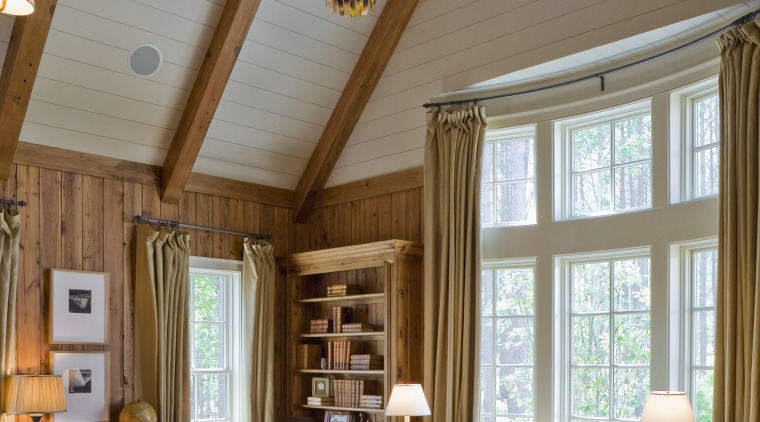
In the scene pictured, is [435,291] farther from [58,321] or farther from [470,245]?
[58,321]

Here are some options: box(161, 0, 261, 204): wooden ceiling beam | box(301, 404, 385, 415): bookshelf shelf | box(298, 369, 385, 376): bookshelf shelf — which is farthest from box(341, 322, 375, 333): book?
box(161, 0, 261, 204): wooden ceiling beam

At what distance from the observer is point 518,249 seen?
6.67 m

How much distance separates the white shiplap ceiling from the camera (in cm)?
610

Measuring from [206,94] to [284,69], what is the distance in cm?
76

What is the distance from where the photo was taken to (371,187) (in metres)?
7.78

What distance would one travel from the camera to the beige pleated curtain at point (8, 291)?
6.12 m

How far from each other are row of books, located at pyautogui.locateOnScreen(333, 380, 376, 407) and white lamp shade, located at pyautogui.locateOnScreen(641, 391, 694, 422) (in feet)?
9.78

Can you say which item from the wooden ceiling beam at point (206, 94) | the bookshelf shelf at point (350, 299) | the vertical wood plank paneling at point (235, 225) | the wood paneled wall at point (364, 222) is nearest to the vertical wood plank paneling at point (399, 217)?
the wood paneled wall at point (364, 222)

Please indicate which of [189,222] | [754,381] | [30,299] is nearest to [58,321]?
[30,299]

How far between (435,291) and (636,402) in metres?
1.68

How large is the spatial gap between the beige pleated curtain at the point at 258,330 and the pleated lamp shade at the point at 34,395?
6.25ft

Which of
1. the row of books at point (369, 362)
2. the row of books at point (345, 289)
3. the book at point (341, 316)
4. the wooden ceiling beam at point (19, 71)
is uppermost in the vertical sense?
the wooden ceiling beam at point (19, 71)

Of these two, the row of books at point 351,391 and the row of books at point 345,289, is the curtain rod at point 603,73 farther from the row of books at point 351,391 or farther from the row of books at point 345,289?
the row of books at point 351,391

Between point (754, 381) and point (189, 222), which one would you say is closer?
point (754, 381)
